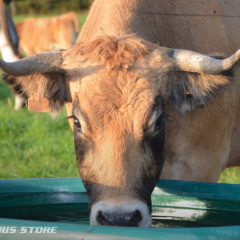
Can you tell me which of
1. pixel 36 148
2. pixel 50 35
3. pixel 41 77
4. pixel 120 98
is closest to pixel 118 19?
pixel 41 77

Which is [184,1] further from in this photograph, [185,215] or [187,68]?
[185,215]

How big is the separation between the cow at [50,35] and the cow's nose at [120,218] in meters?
19.5

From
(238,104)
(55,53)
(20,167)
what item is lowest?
(20,167)

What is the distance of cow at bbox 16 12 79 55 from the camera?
74.1 ft

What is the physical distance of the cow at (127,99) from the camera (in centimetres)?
321

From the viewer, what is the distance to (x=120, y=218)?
117 inches

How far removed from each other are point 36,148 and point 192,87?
144 inches

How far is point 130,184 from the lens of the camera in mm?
3178

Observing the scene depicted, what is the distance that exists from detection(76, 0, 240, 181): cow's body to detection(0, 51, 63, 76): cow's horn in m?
0.54

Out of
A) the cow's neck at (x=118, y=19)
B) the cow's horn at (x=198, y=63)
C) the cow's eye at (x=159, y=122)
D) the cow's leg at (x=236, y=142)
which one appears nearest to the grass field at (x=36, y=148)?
the cow's leg at (x=236, y=142)

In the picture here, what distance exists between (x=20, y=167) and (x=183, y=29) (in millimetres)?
2589

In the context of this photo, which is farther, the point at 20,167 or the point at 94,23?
the point at 20,167

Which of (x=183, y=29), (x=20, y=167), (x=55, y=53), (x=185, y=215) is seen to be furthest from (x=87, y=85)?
(x=20, y=167)

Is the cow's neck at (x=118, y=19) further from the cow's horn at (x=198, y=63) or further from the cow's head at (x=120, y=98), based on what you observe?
the cow's horn at (x=198, y=63)
